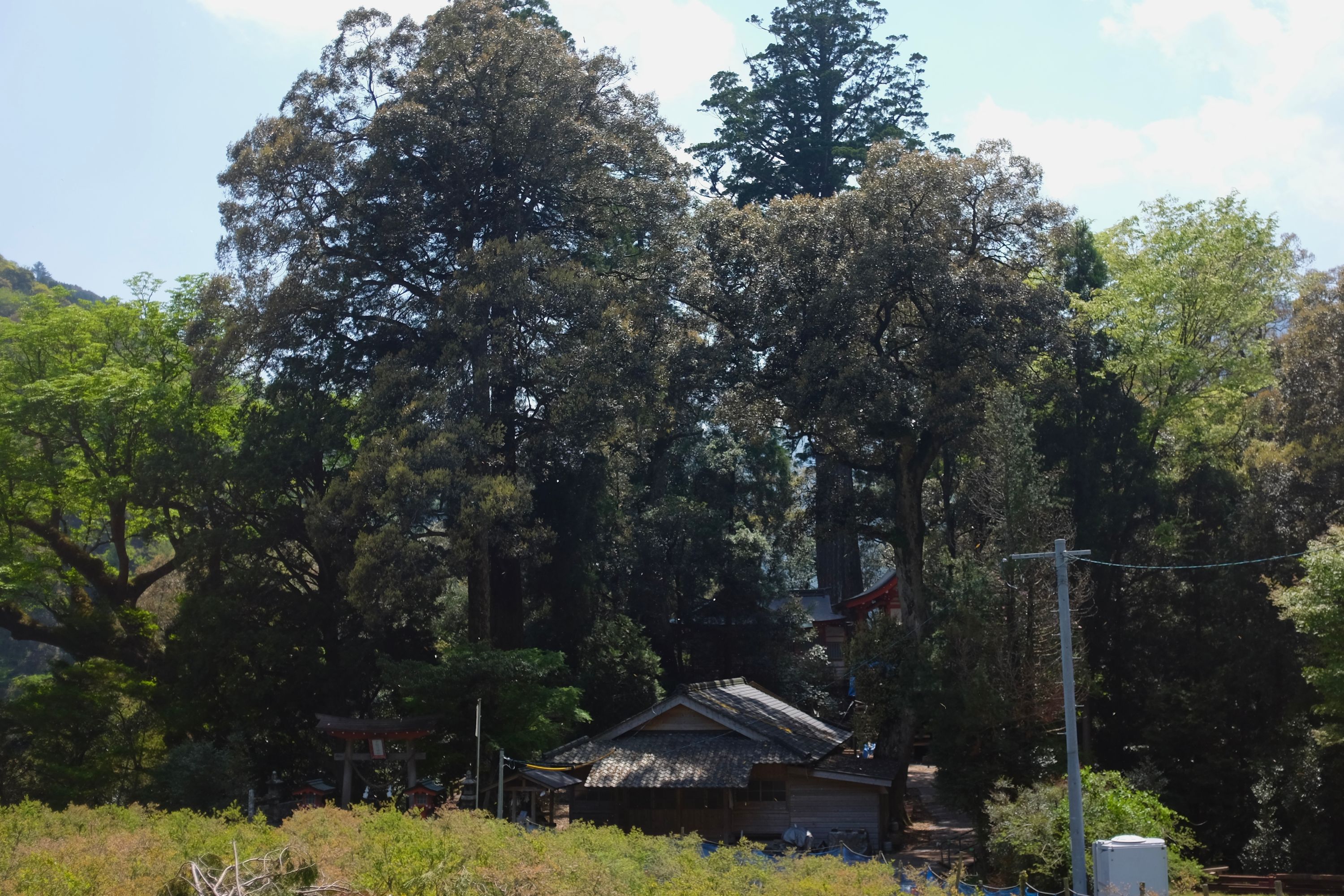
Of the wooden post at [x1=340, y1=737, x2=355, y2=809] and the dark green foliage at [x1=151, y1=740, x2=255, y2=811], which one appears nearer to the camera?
the wooden post at [x1=340, y1=737, x2=355, y2=809]

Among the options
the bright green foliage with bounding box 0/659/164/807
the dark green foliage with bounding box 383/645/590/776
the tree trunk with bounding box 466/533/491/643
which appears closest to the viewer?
the dark green foliage with bounding box 383/645/590/776

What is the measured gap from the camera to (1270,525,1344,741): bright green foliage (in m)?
22.1

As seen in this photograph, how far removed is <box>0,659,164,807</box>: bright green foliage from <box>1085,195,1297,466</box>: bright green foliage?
88.9 ft

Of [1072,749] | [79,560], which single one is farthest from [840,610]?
[1072,749]

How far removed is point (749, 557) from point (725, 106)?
816 inches

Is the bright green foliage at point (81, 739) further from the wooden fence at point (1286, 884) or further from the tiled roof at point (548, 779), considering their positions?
the wooden fence at point (1286, 884)

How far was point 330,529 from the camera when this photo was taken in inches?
1134

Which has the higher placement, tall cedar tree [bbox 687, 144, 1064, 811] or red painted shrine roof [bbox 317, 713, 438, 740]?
tall cedar tree [bbox 687, 144, 1064, 811]

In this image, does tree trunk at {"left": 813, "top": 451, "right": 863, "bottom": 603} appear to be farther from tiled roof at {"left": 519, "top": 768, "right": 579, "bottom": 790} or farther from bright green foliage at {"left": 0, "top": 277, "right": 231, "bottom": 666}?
bright green foliage at {"left": 0, "top": 277, "right": 231, "bottom": 666}

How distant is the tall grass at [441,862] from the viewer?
12.0 m

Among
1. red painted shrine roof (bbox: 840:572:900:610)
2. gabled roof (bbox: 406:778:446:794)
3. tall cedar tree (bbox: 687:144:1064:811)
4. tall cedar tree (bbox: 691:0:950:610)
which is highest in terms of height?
tall cedar tree (bbox: 691:0:950:610)

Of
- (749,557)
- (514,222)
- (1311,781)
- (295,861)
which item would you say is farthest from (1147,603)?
(295,861)

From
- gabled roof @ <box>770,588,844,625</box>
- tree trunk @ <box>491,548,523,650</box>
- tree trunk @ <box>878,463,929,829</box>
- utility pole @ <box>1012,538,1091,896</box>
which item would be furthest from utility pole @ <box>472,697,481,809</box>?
gabled roof @ <box>770,588,844,625</box>

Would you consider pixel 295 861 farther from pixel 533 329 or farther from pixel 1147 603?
pixel 1147 603
